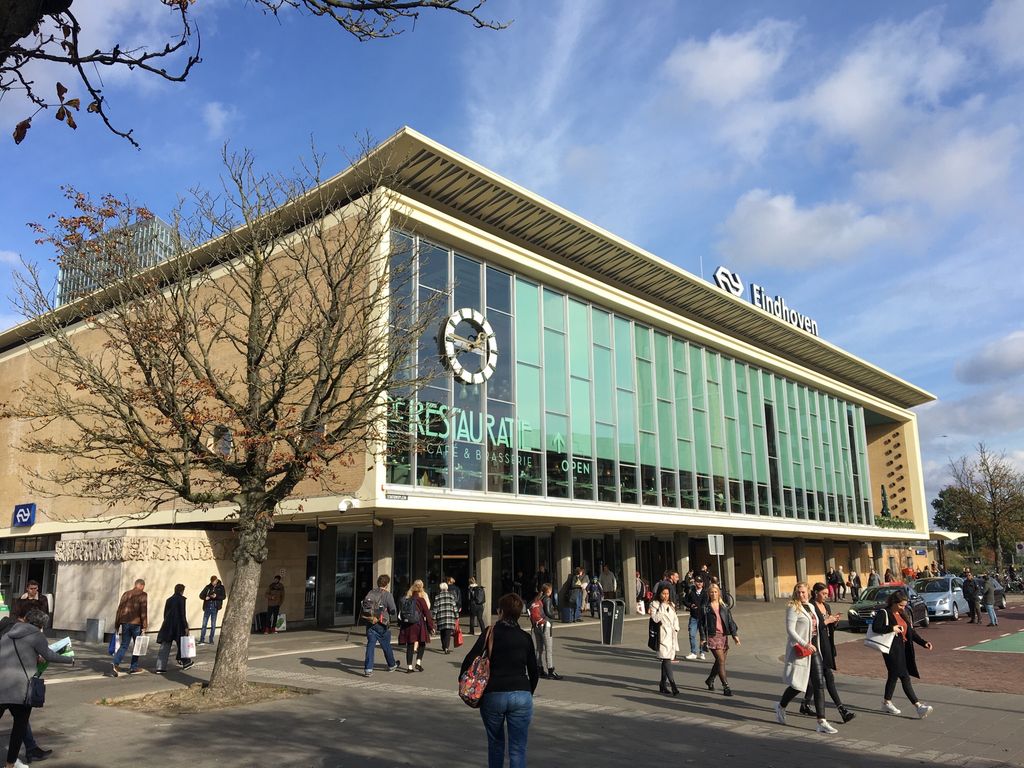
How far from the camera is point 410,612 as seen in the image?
14.2 m

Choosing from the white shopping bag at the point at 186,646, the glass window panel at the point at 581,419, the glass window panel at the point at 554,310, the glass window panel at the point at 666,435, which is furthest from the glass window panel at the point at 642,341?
the white shopping bag at the point at 186,646

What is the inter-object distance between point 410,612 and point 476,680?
28.7 ft

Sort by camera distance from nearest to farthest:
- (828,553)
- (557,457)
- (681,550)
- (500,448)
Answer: (500,448) → (557,457) → (681,550) → (828,553)

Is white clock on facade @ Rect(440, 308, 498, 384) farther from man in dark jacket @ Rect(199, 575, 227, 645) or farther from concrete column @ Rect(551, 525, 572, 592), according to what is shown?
man in dark jacket @ Rect(199, 575, 227, 645)

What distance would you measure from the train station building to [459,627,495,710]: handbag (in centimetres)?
865

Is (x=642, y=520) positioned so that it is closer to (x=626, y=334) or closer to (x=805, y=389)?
(x=626, y=334)

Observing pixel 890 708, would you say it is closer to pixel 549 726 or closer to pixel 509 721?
pixel 549 726

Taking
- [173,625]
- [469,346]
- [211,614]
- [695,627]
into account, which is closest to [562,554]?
[469,346]

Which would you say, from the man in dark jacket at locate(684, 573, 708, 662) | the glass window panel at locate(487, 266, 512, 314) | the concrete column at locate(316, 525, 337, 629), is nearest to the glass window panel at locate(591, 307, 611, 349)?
the glass window panel at locate(487, 266, 512, 314)

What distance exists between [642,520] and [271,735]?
67.3 feet

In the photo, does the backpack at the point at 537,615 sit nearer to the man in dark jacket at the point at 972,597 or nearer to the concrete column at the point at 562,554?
the concrete column at the point at 562,554

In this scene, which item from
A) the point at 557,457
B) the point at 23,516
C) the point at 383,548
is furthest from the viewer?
the point at 23,516

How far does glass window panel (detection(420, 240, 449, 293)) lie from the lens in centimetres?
2193

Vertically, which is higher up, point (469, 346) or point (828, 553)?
point (469, 346)
